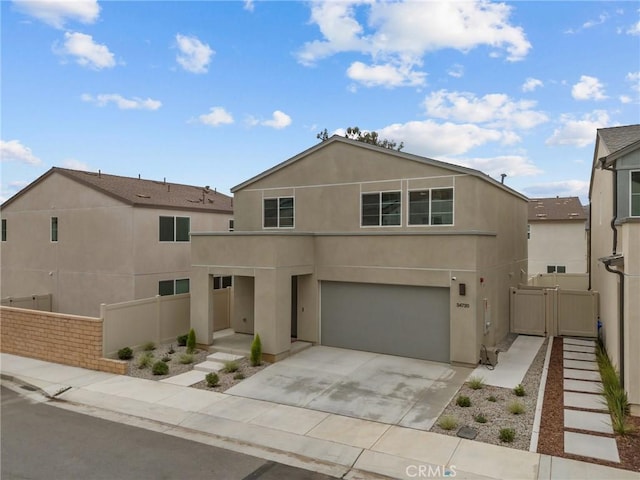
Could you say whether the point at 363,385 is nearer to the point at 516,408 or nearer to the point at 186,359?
the point at 516,408

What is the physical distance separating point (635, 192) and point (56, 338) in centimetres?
1808

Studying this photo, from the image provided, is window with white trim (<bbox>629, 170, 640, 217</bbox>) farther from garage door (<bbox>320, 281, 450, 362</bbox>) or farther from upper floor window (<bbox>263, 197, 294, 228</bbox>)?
upper floor window (<bbox>263, 197, 294, 228</bbox>)

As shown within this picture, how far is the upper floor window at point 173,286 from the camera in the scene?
750 inches

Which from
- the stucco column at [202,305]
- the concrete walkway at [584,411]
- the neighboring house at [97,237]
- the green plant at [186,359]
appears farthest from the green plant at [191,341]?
the concrete walkway at [584,411]

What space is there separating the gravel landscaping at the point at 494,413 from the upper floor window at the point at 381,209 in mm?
5992

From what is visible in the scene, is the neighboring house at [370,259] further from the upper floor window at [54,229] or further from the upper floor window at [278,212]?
the upper floor window at [54,229]

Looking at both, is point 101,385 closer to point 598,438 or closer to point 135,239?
point 135,239

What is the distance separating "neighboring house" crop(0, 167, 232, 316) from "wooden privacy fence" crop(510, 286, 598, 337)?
1478 cm

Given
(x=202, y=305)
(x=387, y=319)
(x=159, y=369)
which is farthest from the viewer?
(x=202, y=305)

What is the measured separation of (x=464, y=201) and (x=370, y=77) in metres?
Answer: 11.7

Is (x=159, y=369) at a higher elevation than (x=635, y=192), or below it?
below

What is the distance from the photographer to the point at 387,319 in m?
14.1

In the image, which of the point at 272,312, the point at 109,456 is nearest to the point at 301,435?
the point at 109,456

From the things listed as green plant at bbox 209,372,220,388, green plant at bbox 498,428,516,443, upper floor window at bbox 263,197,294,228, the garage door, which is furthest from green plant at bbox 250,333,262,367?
green plant at bbox 498,428,516,443
